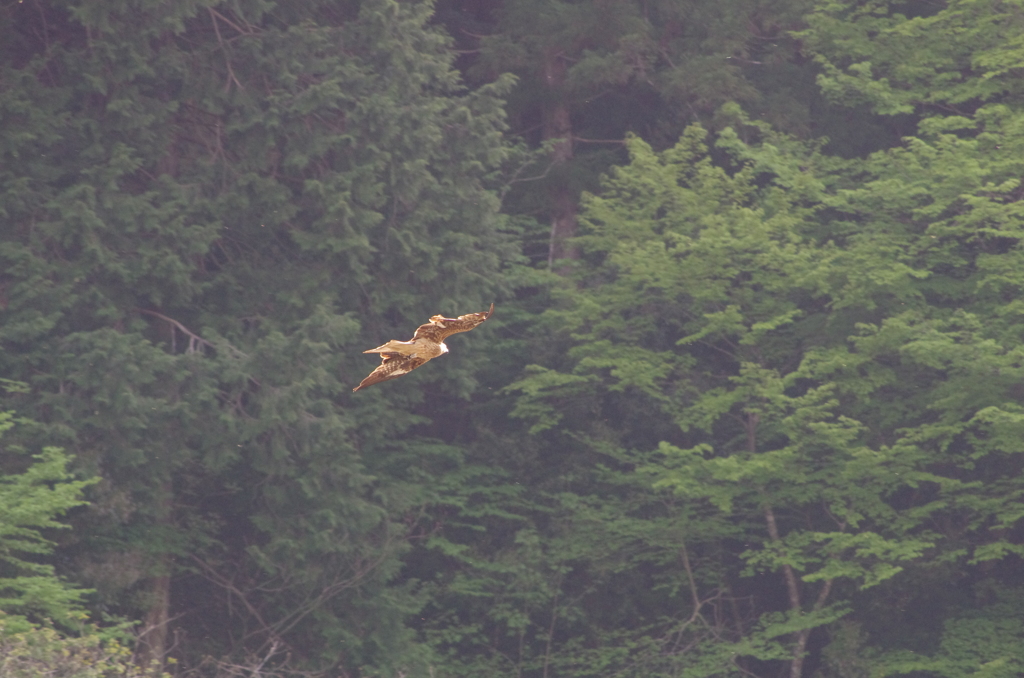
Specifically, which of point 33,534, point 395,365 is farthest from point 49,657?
point 395,365

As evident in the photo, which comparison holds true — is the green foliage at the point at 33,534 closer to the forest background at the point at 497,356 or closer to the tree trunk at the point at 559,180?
the forest background at the point at 497,356

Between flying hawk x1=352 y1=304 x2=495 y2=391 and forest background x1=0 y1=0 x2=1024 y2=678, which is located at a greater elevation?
flying hawk x1=352 y1=304 x2=495 y2=391


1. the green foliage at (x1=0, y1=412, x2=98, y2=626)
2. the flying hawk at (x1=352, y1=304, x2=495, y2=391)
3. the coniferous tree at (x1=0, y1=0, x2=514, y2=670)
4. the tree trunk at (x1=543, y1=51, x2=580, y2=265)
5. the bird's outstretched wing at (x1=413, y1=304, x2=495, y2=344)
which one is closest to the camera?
Result: the bird's outstretched wing at (x1=413, y1=304, x2=495, y2=344)

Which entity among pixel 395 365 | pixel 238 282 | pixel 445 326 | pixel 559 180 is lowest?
pixel 238 282

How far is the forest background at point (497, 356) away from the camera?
12.1 metres

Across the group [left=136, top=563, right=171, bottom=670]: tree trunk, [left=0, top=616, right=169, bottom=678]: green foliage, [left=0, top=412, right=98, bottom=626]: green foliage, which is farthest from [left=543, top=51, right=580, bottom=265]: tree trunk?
[left=0, top=616, right=169, bottom=678]: green foliage

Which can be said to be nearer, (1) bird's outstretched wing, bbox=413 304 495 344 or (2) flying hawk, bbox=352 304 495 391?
(1) bird's outstretched wing, bbox=413 304 495 344

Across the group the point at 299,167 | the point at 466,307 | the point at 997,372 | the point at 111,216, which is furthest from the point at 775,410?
the point at 111,216

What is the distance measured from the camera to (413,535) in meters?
14.5

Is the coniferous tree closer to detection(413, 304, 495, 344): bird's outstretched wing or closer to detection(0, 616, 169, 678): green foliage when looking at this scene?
detection(0, 616, 169, 678): green foliage

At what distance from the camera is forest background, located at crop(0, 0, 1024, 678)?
1212cm

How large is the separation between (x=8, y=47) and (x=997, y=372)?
9.98 m

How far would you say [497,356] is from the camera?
15.5 m

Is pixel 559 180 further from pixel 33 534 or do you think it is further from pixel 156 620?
pixel 33 534
